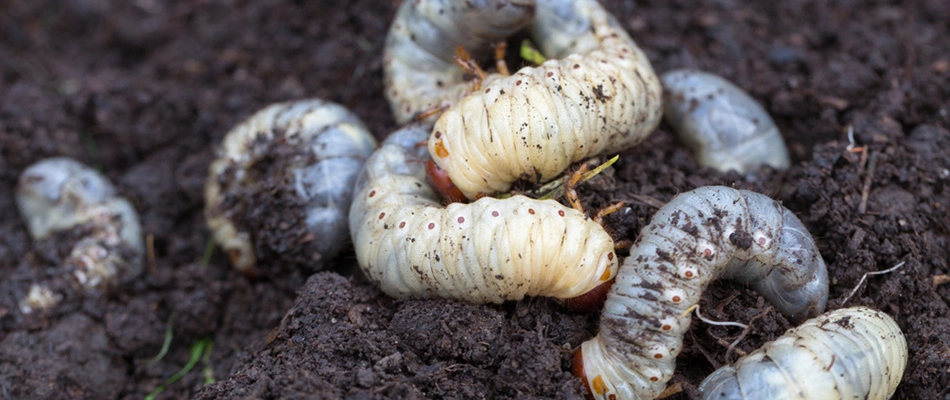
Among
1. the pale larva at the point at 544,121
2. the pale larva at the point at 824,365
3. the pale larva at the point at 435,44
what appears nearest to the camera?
the pale larva at the point at 824,365

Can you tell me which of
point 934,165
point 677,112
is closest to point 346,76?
point 677,112

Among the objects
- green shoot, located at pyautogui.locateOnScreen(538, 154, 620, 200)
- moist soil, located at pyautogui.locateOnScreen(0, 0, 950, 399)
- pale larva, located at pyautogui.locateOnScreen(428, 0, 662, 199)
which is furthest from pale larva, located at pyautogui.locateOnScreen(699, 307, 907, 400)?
pale larva, located at pyautogui.locateOnScreen(428, 0, 662, 199)

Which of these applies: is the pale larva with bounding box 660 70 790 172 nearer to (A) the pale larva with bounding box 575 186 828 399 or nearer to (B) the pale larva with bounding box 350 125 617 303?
(A) the pale larva with bounding box 575 186 828 399

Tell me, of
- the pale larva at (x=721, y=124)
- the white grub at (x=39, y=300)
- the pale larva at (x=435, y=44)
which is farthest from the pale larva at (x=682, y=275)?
the white grub at (x=39, y=300)

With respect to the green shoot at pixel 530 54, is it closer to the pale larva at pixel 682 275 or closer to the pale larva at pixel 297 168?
the pale larva at pixel 297 168

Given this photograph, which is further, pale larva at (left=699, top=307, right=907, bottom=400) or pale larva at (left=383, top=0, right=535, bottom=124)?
pale larva at (left=383, top=0, right=535, bottom=124)

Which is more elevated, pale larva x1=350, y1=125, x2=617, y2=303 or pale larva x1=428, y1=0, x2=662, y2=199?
pale larva x1=428, y1=0, x2=662, y2=199

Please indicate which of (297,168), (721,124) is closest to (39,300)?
(297,168)

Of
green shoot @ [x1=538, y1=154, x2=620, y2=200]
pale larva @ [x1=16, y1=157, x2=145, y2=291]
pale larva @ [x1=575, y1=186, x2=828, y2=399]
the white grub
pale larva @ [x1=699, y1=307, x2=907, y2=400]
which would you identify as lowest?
pale larva @ [x1=699, y1=307, x2=907, y2=400]
